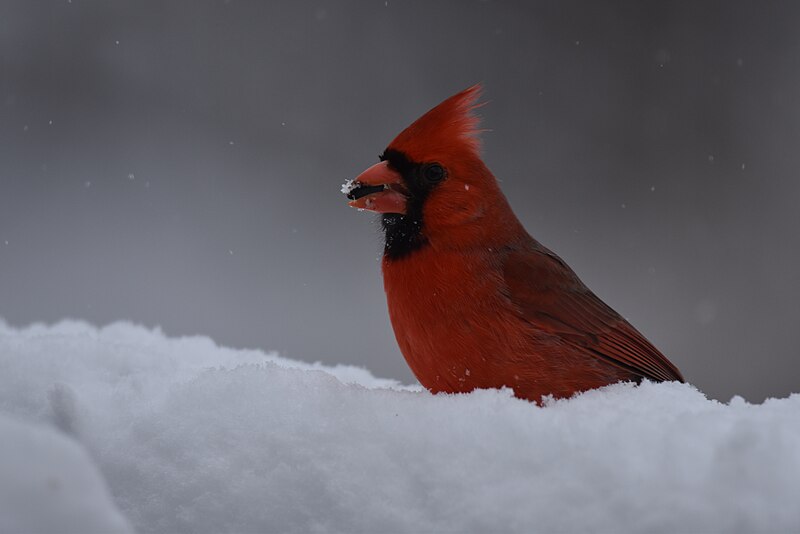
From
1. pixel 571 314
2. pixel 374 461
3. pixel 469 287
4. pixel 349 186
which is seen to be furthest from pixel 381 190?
pixel 374 461

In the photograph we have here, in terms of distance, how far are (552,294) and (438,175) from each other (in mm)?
332

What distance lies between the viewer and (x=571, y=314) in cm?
163

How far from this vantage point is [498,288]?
5.03ft

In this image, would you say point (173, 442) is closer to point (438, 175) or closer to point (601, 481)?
point (601, 481)

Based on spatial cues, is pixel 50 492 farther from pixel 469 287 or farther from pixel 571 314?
pixel 571 314

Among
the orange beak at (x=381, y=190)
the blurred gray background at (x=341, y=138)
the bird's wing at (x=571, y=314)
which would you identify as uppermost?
the blurred gray background at (x=341, y=138)

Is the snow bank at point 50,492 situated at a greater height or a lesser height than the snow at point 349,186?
lesser

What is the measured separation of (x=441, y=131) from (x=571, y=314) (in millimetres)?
448

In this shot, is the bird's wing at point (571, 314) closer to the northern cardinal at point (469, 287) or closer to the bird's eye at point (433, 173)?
the northern cardinal at point (469, 287)

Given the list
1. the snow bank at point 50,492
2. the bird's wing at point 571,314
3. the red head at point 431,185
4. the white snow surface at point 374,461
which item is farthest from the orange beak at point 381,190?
the snow bank at point 50,492

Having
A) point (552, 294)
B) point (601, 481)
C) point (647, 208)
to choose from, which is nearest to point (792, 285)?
point (647, 208)

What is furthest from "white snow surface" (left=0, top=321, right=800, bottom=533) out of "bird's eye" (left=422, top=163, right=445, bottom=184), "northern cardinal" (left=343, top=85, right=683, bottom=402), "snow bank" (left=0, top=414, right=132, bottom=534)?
"bird's eye" (left=422, top=163, right=445, bottom=184)

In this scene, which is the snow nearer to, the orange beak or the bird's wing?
the orange beak

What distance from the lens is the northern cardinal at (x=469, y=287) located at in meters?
1.43
